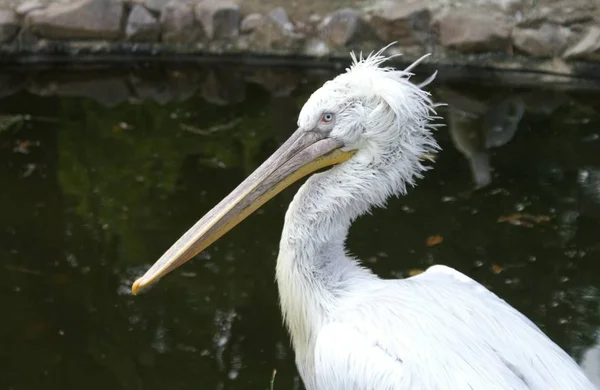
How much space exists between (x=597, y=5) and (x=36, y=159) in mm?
4667

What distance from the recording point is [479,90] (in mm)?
7027

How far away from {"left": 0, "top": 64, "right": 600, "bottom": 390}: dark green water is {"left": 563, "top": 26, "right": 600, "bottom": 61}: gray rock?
43 cm

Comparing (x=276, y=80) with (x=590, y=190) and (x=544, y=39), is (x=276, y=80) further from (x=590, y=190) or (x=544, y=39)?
(x=590, y=190)

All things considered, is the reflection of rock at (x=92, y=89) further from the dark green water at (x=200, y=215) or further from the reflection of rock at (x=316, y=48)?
the reflection of rock at (x=316, y=48)

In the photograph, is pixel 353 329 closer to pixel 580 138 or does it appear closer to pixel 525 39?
pixel 580 138

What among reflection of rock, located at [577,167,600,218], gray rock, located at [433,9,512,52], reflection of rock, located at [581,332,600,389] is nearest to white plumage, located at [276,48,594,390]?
reflection of rock, located at [581,332,600,389]

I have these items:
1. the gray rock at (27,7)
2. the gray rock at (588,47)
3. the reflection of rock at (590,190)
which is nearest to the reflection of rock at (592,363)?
the reflection of rock at (590,190)

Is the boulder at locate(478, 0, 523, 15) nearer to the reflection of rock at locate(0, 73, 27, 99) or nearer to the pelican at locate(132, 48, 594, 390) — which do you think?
the reflection of rock at locate(0, 73, 27, 99)

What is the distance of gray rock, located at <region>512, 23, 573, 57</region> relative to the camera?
281 inches

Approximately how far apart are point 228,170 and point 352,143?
9.10 feet

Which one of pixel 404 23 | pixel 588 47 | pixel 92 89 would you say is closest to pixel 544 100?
pixel 588 47

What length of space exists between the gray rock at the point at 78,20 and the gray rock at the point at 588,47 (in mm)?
3747

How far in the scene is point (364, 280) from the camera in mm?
2820

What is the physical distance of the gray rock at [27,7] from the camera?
737cm
